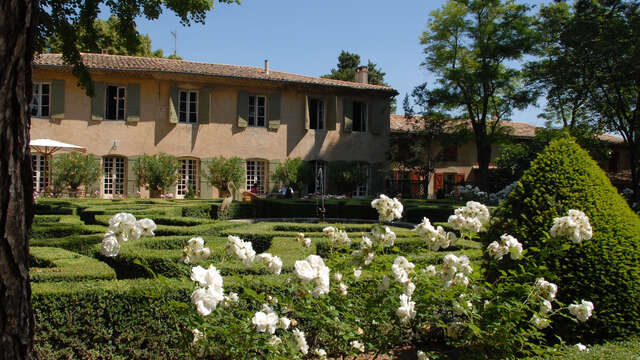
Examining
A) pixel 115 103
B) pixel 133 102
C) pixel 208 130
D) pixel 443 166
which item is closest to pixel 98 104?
pixel 115 103

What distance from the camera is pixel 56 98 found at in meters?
17.4

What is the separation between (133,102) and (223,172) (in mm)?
4344

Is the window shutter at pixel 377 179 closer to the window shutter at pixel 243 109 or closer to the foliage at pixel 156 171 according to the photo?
the window shutter at pixel 243 109

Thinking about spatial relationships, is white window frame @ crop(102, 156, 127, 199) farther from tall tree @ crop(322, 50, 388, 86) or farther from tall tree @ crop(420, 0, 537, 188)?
tall tree @ crop(322, 50, 388, 86)

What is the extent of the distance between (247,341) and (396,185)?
68.4ft

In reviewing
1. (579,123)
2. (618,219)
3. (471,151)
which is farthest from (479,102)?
(618,219)

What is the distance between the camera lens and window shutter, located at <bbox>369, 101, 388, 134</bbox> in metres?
21.8

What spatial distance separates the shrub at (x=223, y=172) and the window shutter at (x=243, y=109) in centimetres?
165

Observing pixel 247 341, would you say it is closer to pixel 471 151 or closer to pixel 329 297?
pixel 329 297

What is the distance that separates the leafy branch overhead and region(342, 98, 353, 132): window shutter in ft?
34.6


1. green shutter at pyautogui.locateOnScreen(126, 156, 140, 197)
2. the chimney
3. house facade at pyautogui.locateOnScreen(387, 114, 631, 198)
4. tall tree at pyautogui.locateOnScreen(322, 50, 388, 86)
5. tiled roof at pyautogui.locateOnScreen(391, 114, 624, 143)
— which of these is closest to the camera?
green shutter at pyautogui.locateOnScreen(126, 156, 140, 197)

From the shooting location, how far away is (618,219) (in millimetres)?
3521

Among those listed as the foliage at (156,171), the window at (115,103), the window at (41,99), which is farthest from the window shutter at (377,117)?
the window at (41,99)

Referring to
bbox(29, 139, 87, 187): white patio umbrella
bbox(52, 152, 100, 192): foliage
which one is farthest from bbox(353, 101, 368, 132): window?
bbox(29, 139, 87, 187): white patio umbrella
